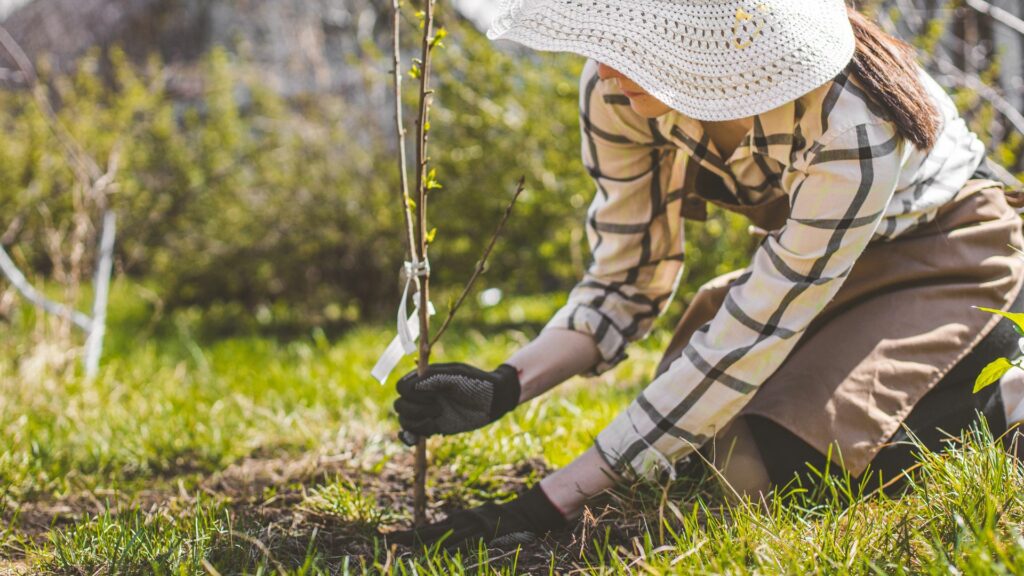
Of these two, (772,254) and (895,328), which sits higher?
(772,254)

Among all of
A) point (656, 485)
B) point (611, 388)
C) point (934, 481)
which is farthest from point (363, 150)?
point (934, 481)

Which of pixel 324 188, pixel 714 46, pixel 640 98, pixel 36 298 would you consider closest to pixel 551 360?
pixel 640 98

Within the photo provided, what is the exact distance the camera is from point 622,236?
7.06 ft

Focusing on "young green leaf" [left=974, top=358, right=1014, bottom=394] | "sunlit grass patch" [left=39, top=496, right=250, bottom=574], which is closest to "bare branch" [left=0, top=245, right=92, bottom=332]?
"sunlit grass patch" [left=39, top=496, right=250, bottom=574]

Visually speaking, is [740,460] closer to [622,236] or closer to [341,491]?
[622,236]

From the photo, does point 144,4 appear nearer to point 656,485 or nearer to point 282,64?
point 282,64

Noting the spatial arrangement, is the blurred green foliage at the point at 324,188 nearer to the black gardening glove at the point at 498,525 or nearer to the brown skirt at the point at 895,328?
the brown skirt at the point at 895,328

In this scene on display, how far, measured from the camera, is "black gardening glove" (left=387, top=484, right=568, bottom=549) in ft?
5.79

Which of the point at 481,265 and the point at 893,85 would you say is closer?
the point at 893,85

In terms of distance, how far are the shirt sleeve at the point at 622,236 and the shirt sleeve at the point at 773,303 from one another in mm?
368

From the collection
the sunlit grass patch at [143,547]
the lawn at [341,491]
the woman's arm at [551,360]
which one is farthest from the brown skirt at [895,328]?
the sunlit grass patch at [143,547]

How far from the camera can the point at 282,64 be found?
7.33 meters

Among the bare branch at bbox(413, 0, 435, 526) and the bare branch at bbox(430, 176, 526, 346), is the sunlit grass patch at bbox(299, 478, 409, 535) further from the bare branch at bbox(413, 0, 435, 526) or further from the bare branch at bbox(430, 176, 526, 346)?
the bare branch at bbox(430, 176, 526, 346)

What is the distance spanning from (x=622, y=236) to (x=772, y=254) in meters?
0.49
